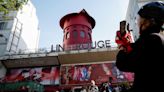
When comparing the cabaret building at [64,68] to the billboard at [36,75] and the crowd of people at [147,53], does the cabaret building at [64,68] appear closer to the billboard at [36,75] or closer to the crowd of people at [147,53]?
the billboard at [36,75]

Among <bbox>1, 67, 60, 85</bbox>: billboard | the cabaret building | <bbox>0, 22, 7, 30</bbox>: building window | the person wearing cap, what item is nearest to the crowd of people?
the person wearing cap

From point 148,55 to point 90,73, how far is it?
74.2 feet

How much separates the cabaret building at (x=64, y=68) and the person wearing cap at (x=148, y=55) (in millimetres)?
21027

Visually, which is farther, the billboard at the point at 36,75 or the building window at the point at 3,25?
the building window at the point at 3,25

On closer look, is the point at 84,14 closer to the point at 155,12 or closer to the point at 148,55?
the point at 155,12

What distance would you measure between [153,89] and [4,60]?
1016 inches

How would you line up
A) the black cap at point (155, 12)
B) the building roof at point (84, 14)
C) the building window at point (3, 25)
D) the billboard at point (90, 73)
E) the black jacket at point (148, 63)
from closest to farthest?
1. the black jacket at point (148, 63)
2. the black cap at point (155, 12)
3. the billboard at point (90, 73)
4. the building window at point (3, 25)
5. the building roof at point (84, 14)

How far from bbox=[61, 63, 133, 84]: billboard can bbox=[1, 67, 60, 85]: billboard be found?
3.01 feet

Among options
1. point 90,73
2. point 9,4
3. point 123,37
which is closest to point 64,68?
point 90,73

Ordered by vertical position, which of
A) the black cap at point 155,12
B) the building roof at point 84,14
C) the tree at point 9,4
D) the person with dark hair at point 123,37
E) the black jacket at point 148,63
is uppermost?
the building roof at point 84,14

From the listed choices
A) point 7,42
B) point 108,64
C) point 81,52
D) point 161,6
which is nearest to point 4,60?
point 7,42

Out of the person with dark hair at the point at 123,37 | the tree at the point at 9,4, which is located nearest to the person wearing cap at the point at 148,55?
the person with dark hair at the point at 123,37

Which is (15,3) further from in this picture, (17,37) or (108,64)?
(17,37)

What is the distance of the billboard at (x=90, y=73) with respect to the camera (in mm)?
23403
